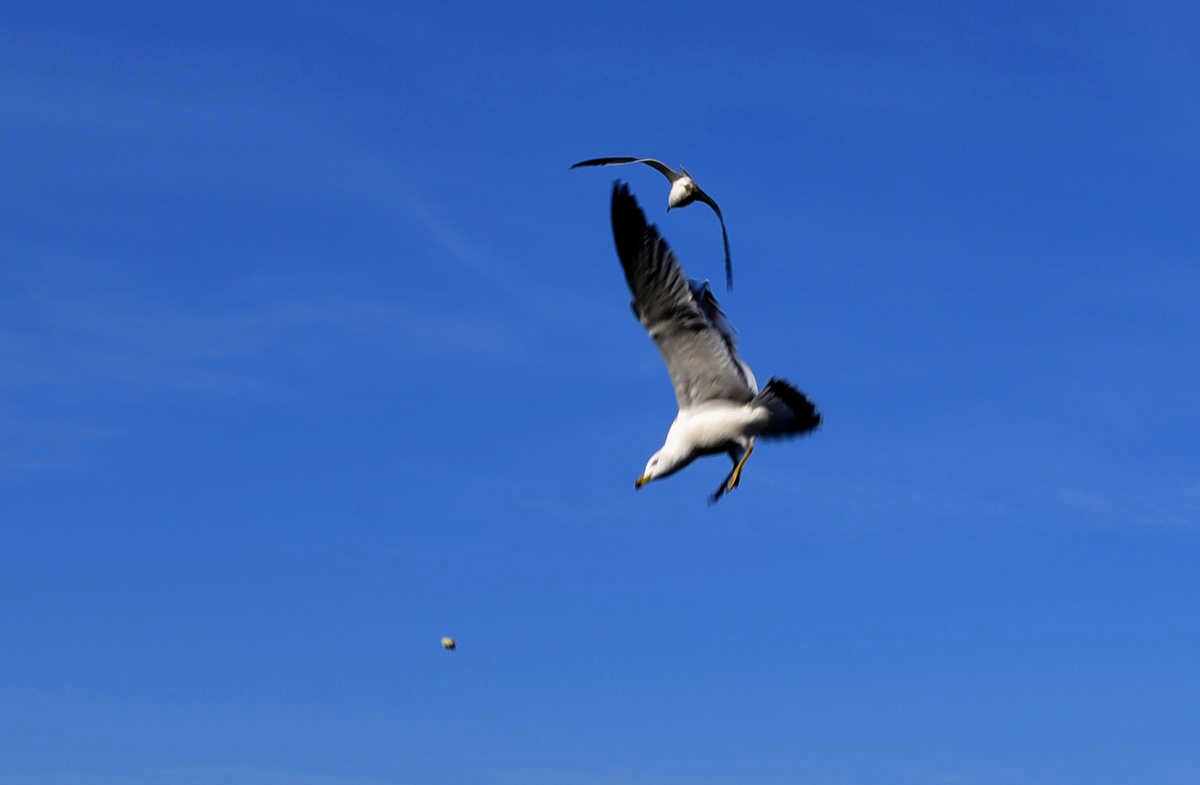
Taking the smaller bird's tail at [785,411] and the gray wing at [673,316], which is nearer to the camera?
the smaller bird's tail at [785,411]

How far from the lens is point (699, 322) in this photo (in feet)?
171

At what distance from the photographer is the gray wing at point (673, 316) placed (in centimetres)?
5172

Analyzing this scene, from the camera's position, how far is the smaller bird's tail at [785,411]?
5094 cm

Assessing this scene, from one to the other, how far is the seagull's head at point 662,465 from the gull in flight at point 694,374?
0.07 ft

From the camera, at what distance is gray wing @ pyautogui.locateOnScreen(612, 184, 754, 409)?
51719 millimetres

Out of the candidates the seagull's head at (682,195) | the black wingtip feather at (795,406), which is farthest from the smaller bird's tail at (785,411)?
the seagull's head at (682,195)

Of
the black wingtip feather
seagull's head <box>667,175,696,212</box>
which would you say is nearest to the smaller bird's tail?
the black wingtip feather

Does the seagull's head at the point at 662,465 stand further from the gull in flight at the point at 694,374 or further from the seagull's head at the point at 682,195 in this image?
the seagull's head at the point at 682,195

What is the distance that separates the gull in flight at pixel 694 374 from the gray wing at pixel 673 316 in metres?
0.02

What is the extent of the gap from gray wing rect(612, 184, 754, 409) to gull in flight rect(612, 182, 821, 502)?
2 centimetres

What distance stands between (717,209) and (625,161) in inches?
86.3

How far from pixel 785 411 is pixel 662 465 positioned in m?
3.38

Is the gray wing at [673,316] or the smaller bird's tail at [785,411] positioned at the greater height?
the gray wing at [673,316]

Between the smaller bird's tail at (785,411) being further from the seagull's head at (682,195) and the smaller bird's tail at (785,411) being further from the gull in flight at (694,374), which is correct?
the seagull's head at (682,195)
